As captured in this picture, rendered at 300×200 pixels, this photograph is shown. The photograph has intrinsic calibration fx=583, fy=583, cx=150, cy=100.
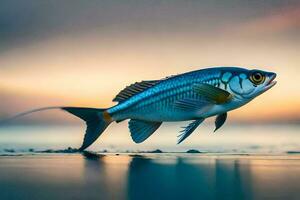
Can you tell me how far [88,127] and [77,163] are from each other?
0.14 m

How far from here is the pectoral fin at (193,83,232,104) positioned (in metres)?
2.02

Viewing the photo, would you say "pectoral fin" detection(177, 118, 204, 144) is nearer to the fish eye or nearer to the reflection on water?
the reflection on water

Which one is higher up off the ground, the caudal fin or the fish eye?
the fish eye

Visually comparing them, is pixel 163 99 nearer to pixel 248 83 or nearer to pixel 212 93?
pixel 212 93

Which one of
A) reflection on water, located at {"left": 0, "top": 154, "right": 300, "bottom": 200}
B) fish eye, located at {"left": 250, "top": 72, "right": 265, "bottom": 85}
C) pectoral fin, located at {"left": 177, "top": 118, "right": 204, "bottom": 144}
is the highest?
fish eye, located at {"left": 250, "top": 72, "right": 265, "bottom": 85}

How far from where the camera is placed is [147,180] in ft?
4.95

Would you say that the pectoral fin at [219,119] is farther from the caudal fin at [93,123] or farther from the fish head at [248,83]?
the caudal fin at [93,123]

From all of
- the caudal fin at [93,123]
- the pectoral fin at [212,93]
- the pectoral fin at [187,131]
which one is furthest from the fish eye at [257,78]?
the caudal fin at [93,123]

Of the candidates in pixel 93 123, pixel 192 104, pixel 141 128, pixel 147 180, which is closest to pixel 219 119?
pixel 192 104

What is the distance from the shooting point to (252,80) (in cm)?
210

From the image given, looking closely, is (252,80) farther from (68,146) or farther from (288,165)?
(68,146)

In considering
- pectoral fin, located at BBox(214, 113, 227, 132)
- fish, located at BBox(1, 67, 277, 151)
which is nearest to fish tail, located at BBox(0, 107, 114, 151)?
fish, located at BBox(1, 67, 277, 151)

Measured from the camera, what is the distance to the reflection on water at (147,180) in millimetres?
1272

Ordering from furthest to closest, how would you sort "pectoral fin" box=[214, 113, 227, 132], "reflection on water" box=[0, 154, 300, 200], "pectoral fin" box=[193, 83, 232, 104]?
1. "pectoral fin" box=[214, 113, 227, 132]
2. "pectoral fin" box=[193, 83, 232, 104]
3. "reflection on water" box=[0, 154, 300, 200]
